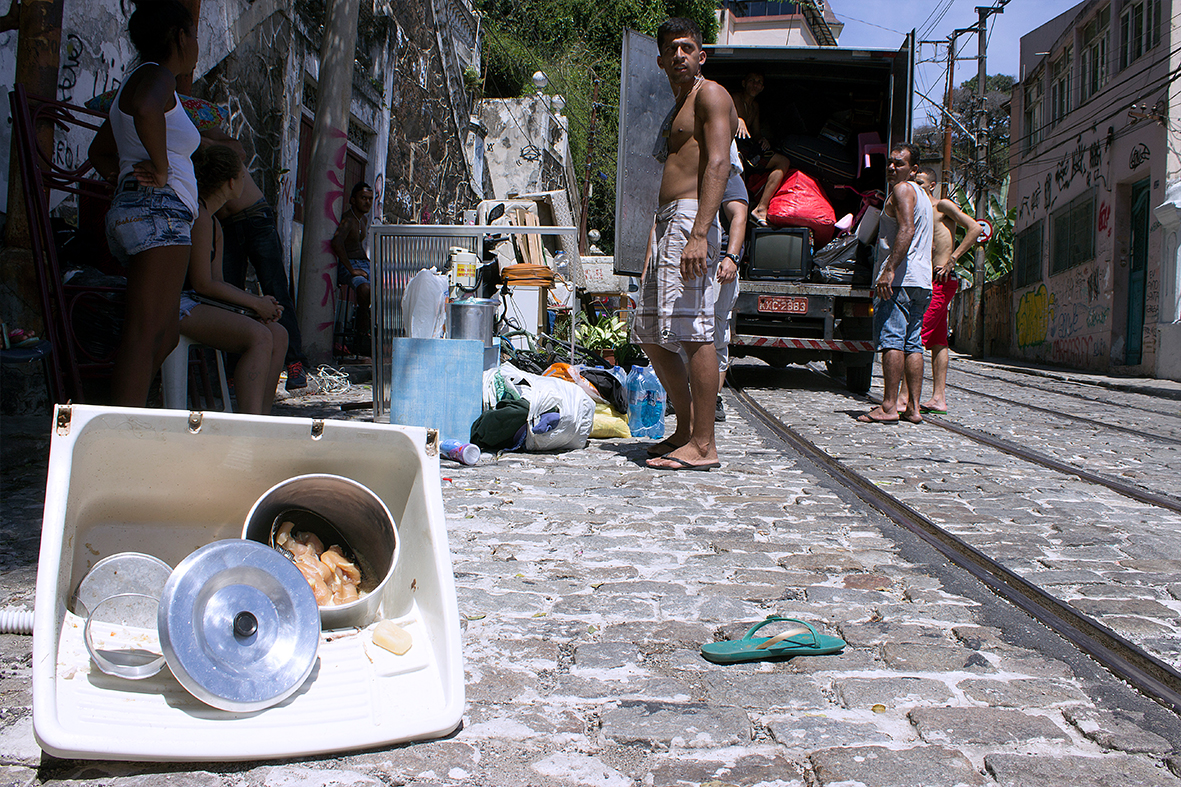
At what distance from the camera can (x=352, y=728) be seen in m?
1.60

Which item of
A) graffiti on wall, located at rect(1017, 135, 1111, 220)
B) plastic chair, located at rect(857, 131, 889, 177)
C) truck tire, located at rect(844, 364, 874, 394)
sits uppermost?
A: graffiti on wall, located at rect(1017, 135, 1111, 220)

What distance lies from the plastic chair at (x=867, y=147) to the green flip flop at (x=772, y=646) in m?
8.28

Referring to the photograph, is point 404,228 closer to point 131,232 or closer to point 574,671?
point 131,232

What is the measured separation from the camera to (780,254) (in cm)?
904

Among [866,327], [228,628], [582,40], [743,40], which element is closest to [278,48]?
[866,327]

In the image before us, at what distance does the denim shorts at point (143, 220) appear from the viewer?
3.18 meters

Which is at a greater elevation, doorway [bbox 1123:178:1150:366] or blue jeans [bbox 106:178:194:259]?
doorway [bbox 1123:178:1150:366]

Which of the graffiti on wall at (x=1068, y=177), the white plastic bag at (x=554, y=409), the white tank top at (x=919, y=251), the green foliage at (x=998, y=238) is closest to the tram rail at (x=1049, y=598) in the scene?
the white plastic bag at (x=554, y=409)

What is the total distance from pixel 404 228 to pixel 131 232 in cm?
236

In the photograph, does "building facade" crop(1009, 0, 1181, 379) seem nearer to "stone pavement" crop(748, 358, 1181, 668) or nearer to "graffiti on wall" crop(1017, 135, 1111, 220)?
"graffiti on wall" crop(1017, 135, 1111, 220)

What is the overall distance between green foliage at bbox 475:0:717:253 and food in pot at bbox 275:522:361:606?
71.7 ft

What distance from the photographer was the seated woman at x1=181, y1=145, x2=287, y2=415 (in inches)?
145

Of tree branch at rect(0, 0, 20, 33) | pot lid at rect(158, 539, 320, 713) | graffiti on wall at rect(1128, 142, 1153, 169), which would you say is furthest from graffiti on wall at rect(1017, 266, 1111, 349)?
pot lid at rect(158, 539, 320, 713)

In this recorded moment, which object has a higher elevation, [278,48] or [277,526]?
[278,48]
